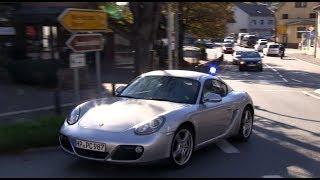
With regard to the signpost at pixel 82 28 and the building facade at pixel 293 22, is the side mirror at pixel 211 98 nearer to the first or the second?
the signpost at pixel 82 28

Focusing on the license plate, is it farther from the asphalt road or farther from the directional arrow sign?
the directional arrow sign

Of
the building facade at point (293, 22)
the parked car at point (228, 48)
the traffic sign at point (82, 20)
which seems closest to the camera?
the traffic sign at point (82, 20)

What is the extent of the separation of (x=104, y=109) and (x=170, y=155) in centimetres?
116

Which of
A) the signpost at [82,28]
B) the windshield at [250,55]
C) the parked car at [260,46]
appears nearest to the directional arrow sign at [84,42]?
the signpost at [82,28]

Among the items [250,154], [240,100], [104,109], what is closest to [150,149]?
[104,109]

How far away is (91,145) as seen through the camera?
672 centimetres

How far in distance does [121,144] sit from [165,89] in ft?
5.97

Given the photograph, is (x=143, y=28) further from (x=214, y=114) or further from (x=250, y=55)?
(x=250, y=55)

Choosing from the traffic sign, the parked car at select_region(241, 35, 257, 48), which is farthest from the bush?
the parked car at select_region(241, 35, 257, 48)

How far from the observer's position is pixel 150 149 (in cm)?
669

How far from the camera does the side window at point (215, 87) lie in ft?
27.9

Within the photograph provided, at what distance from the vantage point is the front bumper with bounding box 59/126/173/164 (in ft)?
21.7

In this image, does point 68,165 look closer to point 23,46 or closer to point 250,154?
point 250,154

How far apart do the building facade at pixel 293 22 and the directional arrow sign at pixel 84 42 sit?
259 ft
